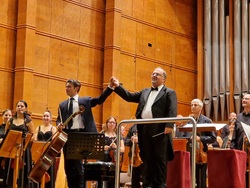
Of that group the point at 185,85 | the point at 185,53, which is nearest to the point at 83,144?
the point at 185,85

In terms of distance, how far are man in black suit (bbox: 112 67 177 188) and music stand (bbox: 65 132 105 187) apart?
0.48 m

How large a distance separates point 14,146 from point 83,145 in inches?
43.1

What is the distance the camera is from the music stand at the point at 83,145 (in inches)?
250

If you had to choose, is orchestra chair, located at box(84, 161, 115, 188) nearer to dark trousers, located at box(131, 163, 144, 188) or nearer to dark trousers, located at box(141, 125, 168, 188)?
dark trousers, located at box(141, 125, 168, 188)

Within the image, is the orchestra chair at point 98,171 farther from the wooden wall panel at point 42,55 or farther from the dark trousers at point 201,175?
the wooden wall panel at point 42,55

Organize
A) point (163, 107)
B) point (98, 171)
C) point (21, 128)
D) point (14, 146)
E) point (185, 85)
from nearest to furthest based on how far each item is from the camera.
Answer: point (163, 107) → point (98, 171) → point (14, 146) → point (21, 128) → point (185, 85)

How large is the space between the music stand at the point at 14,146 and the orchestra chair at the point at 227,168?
232cm

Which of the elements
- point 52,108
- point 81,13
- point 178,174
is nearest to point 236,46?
point 81,13

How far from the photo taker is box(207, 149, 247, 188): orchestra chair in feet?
19.4

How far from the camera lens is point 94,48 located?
10.8 metres

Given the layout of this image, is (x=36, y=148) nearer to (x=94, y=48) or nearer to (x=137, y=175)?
(x=137, y=175)

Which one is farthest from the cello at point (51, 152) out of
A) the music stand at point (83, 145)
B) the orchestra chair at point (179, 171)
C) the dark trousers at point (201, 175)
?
the dark trousers at point (201, 175)

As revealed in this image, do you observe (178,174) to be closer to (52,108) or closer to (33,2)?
(52,108)

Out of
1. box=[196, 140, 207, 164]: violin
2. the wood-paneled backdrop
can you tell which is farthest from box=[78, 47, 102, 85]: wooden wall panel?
box=[196, 140, 207, 164]: violin
